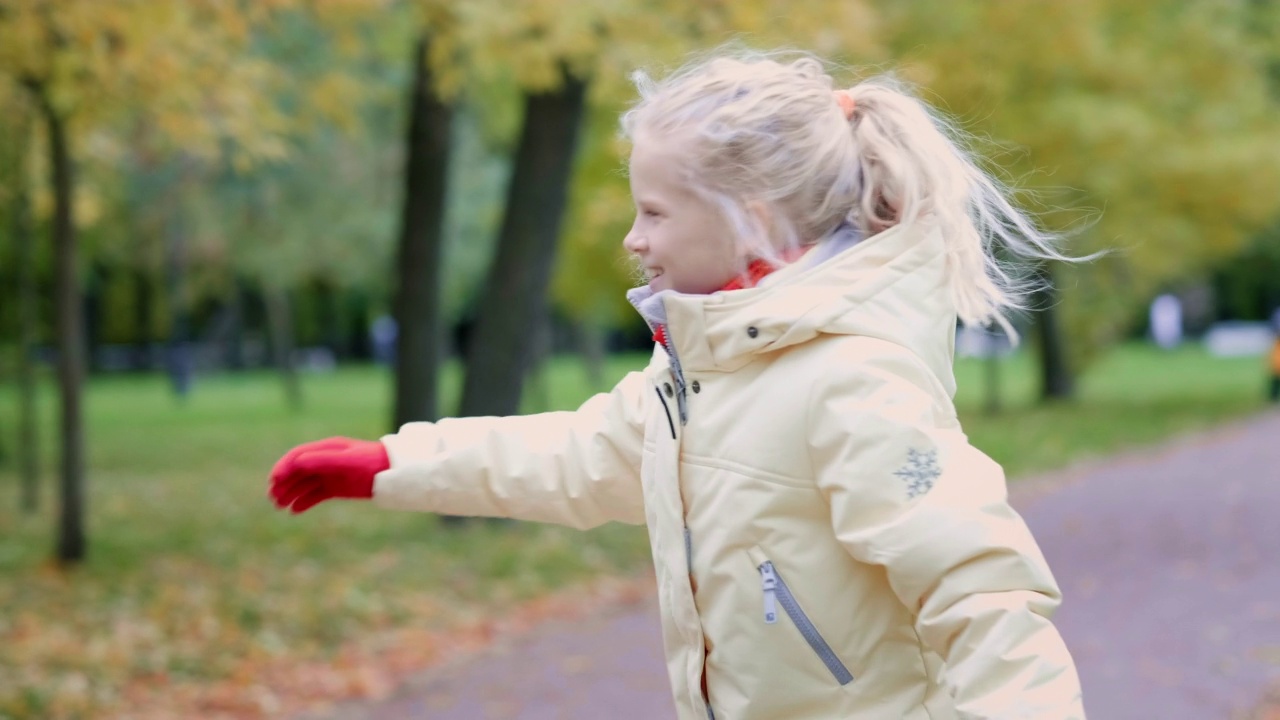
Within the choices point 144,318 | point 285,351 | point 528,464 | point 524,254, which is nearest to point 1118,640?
point 524,254

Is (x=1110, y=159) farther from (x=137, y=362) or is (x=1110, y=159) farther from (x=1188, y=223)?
(x=137, y=362)

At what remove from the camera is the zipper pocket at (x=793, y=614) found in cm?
194

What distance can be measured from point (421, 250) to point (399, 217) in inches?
147

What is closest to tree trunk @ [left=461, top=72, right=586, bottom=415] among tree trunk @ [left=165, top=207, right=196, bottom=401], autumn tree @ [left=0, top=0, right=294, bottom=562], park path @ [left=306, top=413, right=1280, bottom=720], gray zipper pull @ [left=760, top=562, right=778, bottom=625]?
autumn tree @ [left=0, top=0, right=294, bottom=562]

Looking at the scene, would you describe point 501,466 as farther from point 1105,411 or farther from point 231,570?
point 1105,411

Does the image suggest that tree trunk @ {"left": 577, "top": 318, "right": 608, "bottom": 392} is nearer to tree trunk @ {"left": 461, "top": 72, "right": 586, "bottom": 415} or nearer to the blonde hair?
tree trunk @ {"left": 461, "top": 72, "right": 586, "bottom": 415}

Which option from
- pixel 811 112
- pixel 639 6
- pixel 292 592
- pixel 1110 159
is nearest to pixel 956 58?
pixel 1110 159

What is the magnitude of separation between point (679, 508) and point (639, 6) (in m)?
6.63

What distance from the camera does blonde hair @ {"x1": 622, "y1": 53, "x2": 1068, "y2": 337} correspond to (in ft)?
6.68

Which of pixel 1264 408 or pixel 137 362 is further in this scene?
pixel 137 362

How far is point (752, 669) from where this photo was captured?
6.55 ft

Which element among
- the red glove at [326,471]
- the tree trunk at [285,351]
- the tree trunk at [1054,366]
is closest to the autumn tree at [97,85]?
the red glove at [326,471]

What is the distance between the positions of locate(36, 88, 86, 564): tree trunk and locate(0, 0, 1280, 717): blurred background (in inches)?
0.9

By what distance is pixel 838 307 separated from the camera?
1.94 meters
